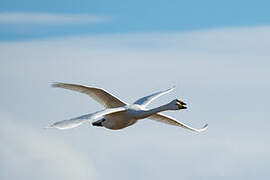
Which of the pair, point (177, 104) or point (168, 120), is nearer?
point (177, 104)

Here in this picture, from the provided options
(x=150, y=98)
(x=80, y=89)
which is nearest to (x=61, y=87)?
(x=80, y=89)

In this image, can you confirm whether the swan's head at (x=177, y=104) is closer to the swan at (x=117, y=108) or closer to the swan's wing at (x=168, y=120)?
the swan at (x=117, y=108)

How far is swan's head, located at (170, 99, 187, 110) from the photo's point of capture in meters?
73.8

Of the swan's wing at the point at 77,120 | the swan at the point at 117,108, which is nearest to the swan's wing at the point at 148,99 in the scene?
the swan at the point at 117,108

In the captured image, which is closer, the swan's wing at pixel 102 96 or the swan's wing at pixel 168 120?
the swan's wing at pixel 102 96

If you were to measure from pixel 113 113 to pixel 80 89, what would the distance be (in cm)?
258

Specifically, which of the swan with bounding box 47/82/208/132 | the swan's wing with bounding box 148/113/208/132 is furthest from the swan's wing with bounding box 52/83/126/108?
the swan's wing with bounding box 148/113/208/132

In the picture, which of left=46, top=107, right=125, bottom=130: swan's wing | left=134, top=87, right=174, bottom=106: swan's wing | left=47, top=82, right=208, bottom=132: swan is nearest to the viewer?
left=46, top=107, right=125, bottom=130: swan's wing

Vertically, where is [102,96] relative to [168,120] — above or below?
above

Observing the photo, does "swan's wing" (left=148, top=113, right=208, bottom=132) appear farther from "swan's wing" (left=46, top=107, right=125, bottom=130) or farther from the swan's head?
"swan's wing" (left=46, top=107, right=125, bottom=130)

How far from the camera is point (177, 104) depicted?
2906 inches

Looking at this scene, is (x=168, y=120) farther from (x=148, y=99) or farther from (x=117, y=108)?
(x=117, y=108)

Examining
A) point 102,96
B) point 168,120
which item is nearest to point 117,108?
point 102,96

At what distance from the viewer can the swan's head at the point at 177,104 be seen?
73.8 meters
